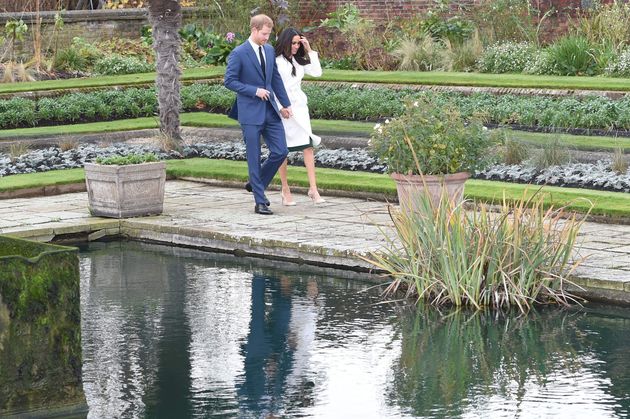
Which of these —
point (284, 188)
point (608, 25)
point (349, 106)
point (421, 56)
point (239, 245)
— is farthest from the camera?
point (421, 56)

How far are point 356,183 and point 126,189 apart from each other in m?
2.47

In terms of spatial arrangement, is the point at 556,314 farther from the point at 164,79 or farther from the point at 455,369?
the point at 164,79

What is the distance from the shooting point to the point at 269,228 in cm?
1143

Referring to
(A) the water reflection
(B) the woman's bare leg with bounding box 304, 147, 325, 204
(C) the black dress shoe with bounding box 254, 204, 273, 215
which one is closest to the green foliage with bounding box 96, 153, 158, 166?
(C) the black dress shoe with bounding box 254, 204, 273, 215

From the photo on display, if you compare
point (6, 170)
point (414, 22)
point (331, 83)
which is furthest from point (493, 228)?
point (414, 22)

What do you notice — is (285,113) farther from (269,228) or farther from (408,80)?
(408,80)

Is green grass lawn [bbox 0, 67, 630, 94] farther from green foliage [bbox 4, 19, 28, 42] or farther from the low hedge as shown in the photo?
green foliage [bbox 4, 19, 28, 42]

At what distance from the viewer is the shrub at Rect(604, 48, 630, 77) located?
1809 cm

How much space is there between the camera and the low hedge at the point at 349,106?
1538 centimetres

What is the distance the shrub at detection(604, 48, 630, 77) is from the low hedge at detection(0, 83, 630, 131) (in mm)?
1981

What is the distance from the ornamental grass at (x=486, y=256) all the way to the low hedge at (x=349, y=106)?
19.7 ft

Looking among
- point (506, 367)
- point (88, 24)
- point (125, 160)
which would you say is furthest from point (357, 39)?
→ point (506, 367)

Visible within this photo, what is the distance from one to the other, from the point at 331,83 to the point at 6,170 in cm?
593

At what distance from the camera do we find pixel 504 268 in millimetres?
8758
